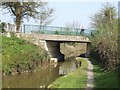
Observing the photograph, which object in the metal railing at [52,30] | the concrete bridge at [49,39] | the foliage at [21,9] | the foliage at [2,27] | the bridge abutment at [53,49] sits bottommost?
the bridge abutment at [53,49]

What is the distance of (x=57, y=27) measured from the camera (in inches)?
1797

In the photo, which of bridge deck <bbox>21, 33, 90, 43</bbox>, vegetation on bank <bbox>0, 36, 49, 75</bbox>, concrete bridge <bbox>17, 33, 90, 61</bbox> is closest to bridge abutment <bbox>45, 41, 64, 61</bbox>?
concrete bridge <bbox>17, 33, 90, 61</bbox>

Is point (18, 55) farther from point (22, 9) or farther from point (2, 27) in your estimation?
point (22, 9)

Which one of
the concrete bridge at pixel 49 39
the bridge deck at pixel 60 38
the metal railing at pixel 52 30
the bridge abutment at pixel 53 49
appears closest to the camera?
the concrete bridge at pixel 49 39

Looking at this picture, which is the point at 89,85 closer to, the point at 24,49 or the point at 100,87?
the point at 100,87

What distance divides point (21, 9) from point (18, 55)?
16.4 meters

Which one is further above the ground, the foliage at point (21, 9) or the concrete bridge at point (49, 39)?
the foliage at point (21, 9)

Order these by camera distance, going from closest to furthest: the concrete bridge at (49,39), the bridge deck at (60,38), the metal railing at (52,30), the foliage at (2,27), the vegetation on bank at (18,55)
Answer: the vegetation on bank at (18,55), the foliage at (2,27), the concrete bridge at (49,39), the bridge deck at (60,38), the metal railing at (52,30)

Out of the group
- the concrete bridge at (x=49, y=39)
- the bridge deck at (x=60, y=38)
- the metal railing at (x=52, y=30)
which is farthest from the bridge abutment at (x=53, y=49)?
the metal railing at (x=52, y=30)

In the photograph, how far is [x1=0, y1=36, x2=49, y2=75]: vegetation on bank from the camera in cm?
2794

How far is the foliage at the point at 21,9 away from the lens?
4459 cm

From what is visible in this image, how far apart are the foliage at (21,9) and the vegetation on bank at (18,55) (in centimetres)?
999

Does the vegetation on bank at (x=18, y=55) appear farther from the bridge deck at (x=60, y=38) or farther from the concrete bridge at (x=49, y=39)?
the bridge deck at (x=60, y=38)

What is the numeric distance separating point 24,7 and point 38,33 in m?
5.79
